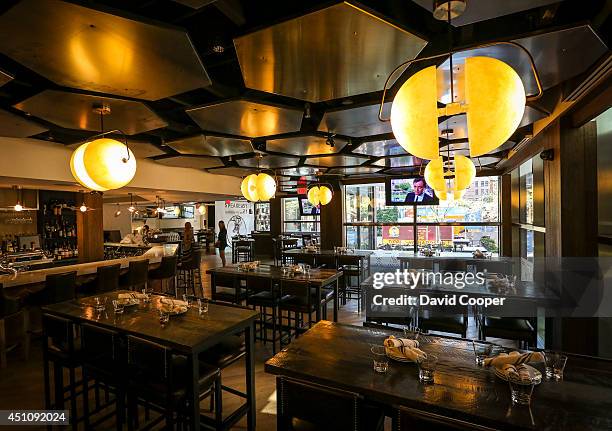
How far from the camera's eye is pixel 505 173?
6125 millimetres

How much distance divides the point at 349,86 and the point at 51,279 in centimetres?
376

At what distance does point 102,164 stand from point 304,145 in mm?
2556

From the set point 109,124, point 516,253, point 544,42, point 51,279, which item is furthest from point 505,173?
point 51,279

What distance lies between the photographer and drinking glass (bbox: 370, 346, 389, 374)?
1539 millimetres

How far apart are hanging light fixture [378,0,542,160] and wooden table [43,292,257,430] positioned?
1691 millimetres

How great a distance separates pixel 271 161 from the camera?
528cm

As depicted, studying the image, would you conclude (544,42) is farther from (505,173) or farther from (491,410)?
(505,173)

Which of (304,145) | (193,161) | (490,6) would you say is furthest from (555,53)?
(193,161)

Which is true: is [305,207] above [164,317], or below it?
above

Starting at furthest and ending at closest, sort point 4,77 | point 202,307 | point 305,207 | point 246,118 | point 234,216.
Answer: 1. point 234,216
2. point 305,207
3. point 246,118
4. point 202,307
5. point 4,77

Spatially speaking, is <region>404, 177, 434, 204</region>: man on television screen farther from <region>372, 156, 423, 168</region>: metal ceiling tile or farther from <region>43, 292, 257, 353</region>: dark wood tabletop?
<region>43, 292, 257, 353</region>: dark wood tabletop

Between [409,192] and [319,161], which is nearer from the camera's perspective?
[319,161]

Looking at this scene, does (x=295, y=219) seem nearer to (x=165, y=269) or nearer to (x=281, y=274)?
(x=165, y=269)

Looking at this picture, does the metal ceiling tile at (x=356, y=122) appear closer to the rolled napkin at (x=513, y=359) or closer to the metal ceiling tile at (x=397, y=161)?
the metal ceiling tile at (x=397, y=161)
